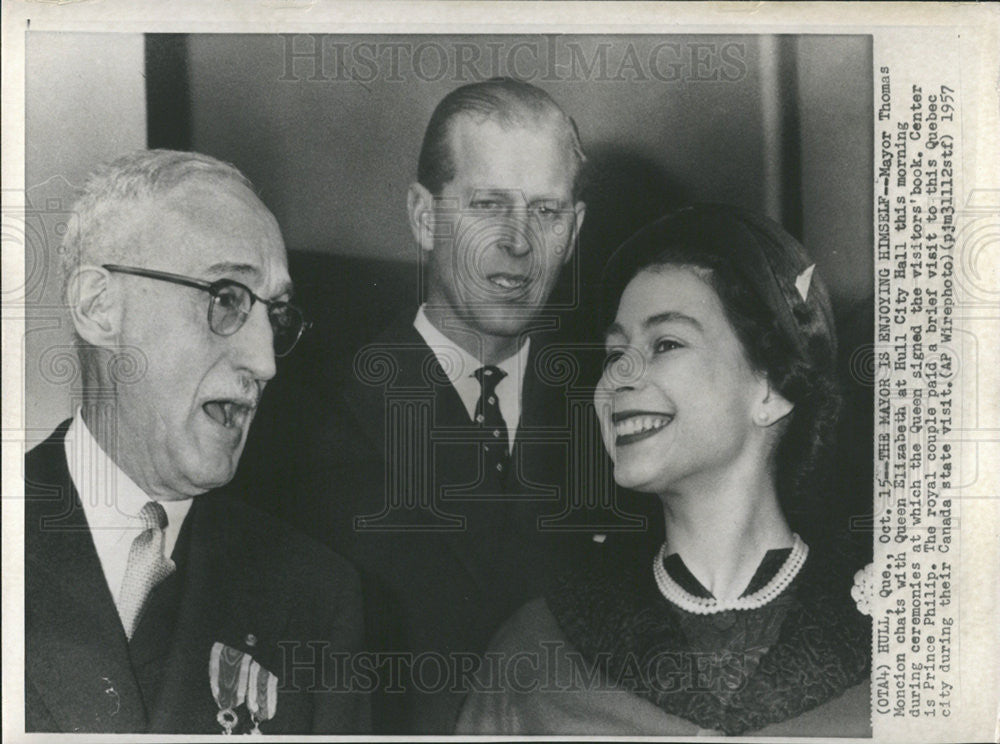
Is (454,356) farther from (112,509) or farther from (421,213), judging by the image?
(112,509)

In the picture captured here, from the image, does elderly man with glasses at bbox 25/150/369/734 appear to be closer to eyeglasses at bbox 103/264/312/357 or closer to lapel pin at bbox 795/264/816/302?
eyeglasses at bbox 103/264/312/357

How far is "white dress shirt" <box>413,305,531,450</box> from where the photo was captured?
5.71 feet

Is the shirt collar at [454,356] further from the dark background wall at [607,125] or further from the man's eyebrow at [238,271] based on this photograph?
the man's eyebrow at [238,271]

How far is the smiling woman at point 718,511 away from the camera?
1710 mm

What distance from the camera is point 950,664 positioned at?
175 centimetres

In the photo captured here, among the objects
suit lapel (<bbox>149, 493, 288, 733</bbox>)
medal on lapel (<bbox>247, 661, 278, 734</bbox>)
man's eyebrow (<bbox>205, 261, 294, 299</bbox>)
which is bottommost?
medal on lapel (<bbox>247, 661, 278, 734</bbox>)

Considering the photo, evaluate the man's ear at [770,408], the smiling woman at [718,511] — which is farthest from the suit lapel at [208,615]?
the man's ear at [770,408]

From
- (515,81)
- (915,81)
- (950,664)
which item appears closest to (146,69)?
(515,81)

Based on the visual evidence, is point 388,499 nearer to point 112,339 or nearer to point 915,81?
point 112,339

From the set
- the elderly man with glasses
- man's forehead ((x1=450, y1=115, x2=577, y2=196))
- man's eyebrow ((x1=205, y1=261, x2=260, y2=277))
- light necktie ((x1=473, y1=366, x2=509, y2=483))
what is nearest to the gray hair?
the elderly man with glasses

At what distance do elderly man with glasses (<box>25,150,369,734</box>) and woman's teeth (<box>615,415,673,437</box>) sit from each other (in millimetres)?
552

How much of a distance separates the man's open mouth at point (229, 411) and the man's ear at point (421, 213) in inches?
16.5

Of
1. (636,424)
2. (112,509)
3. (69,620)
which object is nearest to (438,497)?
(636,424)

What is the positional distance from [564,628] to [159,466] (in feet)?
2.54
